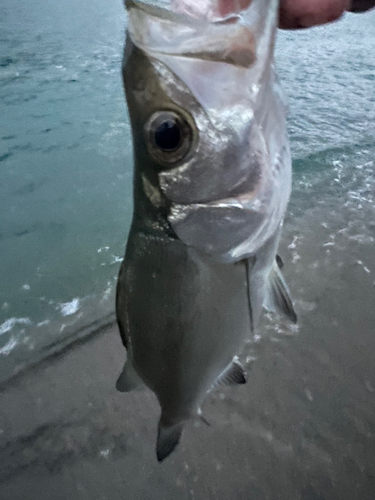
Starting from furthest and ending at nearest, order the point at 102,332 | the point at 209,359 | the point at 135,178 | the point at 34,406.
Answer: the point at 102,332 < the point at 34,406 < the point at 209,359 < the point at 135,178

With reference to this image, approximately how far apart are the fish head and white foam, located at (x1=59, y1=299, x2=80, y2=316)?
9.06ft

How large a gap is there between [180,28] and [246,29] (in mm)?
140

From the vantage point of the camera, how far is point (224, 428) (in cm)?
246

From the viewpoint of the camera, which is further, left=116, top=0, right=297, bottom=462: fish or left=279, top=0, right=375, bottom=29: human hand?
left=279, top=0, right=375, bottom=29: human hand

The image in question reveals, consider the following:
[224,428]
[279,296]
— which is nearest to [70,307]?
[224,428]

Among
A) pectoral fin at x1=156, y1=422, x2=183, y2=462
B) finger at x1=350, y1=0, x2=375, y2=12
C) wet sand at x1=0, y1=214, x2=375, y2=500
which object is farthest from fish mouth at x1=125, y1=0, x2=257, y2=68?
wet sand at x1=0, y1=214, x2=375, y2=500

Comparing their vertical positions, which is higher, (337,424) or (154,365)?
(154,365)

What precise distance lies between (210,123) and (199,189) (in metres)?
0.16

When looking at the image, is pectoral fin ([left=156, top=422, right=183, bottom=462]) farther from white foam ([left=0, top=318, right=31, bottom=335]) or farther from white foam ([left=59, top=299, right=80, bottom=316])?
white foam ([left=0, top=318, right=31, bottom=335])

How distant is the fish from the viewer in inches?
33.6

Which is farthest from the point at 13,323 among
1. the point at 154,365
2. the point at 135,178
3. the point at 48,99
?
the point at 48,99

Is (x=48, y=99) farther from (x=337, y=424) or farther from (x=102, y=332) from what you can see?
(x=337, y=424)

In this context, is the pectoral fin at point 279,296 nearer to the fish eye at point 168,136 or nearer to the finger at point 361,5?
the fish eye at point 168,136

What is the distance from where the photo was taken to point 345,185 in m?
5.21
